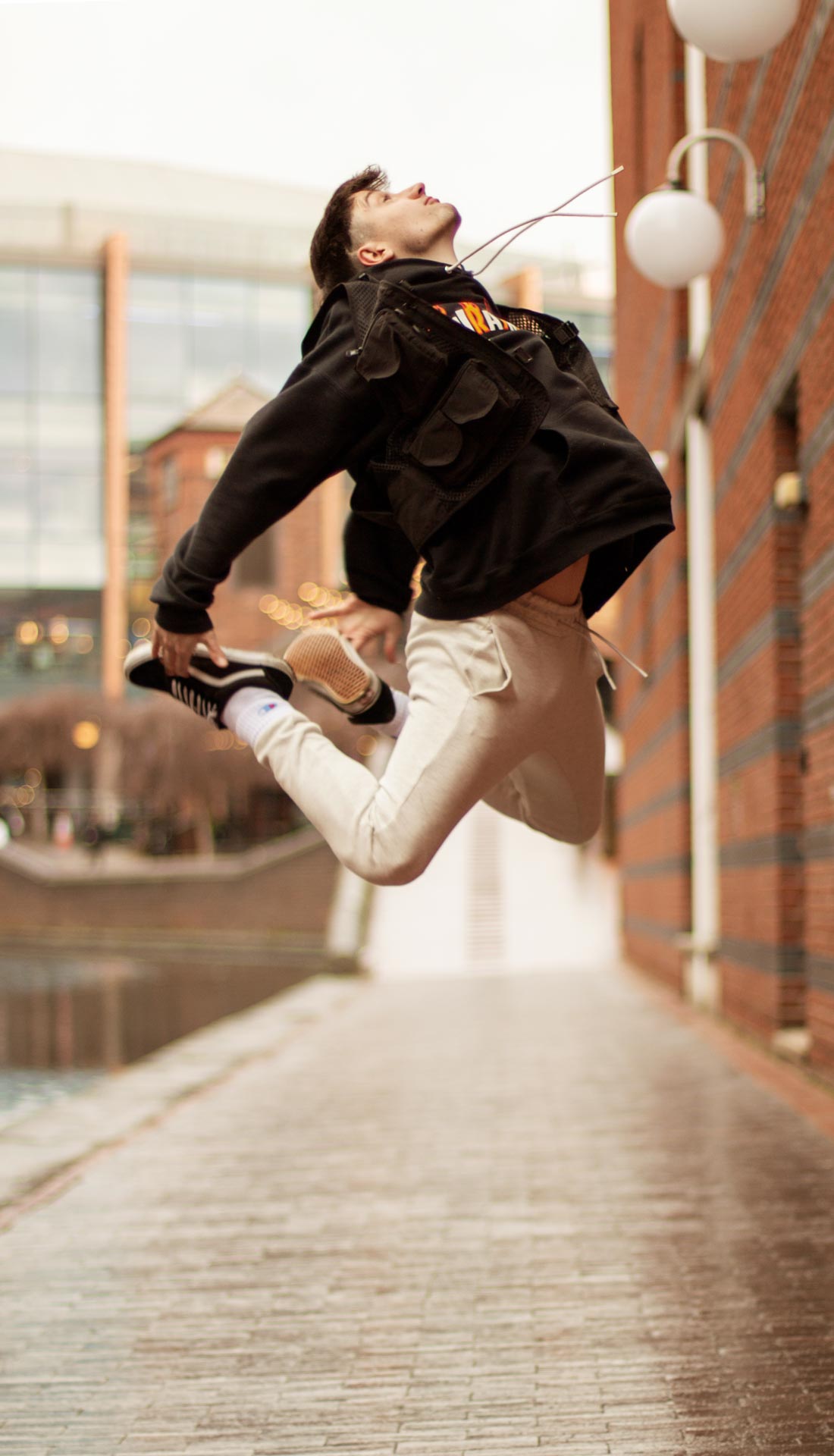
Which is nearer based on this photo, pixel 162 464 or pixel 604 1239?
pixel 604 1239

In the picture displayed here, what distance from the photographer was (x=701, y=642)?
12.7 m

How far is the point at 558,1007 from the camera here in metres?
14.0

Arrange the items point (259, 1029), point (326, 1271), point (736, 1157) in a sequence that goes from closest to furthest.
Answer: point (326, 1271) < point (736, 1157) < point (259, 1029)

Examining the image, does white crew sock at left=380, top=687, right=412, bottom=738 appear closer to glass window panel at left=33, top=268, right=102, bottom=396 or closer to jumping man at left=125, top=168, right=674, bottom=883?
jumping man at left=125, top=168, right=674, bottom=883

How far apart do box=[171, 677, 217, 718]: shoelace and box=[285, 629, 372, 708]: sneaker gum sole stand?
18 centimetres

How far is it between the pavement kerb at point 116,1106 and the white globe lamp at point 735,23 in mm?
4430

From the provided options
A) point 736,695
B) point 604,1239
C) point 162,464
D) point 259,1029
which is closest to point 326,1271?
point 604,1239

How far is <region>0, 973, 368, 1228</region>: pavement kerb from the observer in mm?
5969

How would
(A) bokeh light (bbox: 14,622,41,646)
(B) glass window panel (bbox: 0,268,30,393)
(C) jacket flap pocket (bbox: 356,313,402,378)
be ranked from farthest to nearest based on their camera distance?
(B) glass window panel (bbox: 0,268,30,393)
(A) bokeh light (bbox: 14,622,41,646)
(C) jacket flap pocket (bbox: 356,313,402,378)

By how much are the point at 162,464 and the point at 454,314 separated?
50574mm

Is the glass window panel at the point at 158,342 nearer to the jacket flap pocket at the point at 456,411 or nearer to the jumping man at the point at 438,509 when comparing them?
the jumping man at the point at 438,509

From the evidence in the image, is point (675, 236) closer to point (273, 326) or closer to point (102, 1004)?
point (102, 1004)

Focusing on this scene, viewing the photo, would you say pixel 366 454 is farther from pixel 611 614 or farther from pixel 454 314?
pixel 611 614

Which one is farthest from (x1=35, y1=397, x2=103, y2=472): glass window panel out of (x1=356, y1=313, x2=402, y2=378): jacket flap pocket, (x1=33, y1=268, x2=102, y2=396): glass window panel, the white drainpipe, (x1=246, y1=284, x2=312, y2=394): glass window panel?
(x1=356, y1=313, x2=402, y2=378): jacket flap pocket
